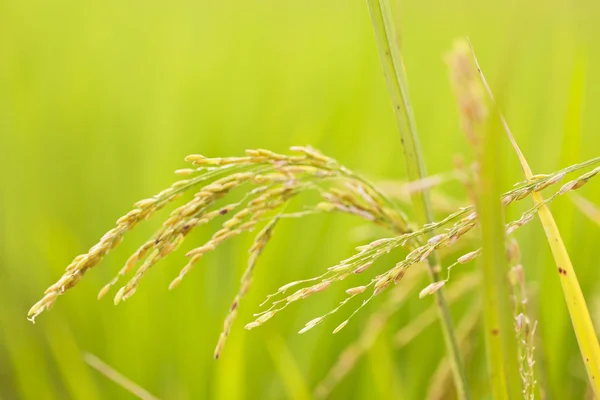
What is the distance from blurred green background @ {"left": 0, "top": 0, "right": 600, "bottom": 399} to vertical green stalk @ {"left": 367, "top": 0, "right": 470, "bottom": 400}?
0.31 ft

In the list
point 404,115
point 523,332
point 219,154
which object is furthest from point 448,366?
point 219,154

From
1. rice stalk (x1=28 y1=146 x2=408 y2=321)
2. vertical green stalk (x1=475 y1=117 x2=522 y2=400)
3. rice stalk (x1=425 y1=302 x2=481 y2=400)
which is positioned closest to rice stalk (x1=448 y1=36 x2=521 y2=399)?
vertical green stalk (x1=475 y1=117 x2=522 y2=400)

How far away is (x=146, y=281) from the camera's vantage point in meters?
1.35

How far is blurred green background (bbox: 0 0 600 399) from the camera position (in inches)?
42.0

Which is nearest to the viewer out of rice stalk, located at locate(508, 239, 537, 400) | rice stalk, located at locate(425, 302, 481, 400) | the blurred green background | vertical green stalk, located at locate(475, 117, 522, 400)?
vertical green stalk, located at locate(475, 117, 522, 400)

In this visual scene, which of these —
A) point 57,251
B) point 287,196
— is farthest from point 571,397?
point 57,251

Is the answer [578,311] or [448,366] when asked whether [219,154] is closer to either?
[448,366]

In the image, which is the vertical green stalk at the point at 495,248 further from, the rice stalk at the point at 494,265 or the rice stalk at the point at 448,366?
the rice stalk at the point at 448,366

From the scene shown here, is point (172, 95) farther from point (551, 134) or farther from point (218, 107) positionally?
point (551, 134)

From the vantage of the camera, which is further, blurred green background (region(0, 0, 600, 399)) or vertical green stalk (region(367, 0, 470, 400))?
blurred green background (region(0, 0, 600, 399))

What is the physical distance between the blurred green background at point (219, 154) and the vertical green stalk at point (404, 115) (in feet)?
0.31

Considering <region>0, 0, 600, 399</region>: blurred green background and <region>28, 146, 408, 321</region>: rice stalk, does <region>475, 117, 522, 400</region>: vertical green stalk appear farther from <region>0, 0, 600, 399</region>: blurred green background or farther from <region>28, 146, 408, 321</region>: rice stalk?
<region>28, 146, 408, 321</region>: rice stalk

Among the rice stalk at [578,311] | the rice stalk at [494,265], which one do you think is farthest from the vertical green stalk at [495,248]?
the rice stalk at [578,311]

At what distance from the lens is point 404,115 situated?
0.58m
